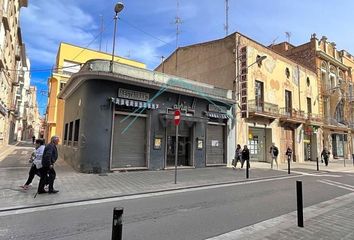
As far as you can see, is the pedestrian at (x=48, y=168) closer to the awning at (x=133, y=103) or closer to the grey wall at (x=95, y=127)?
the grey wall at (x=95, y=127)

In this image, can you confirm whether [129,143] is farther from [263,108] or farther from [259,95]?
[259,95]

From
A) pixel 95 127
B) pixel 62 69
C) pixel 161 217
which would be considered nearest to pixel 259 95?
pixel 95 127

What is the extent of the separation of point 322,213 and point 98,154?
383 inches

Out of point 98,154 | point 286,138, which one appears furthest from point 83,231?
point 286,138

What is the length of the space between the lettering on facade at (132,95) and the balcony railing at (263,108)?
9448 millimetres

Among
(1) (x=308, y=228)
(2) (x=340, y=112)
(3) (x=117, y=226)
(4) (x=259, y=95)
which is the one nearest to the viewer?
(3) (x=117, y=226)

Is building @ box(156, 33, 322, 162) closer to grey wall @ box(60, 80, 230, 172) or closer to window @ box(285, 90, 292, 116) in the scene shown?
window @ box(285, 90, 292, 116)

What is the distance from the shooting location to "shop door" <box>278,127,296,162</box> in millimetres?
23783

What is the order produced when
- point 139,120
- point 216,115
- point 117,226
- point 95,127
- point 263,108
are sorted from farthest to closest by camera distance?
point 263,108 < point 216,115 < point 139,120 < point 95,127 < point 117,226

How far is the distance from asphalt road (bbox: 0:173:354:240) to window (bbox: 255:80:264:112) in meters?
13.9

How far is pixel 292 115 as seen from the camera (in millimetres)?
25297

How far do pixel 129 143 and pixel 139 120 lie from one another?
1.39 metres

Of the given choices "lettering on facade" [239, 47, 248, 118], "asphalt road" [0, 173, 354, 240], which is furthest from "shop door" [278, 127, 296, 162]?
"asphalt road" [0, 173, 354, 240]

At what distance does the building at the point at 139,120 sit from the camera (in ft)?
43.0
